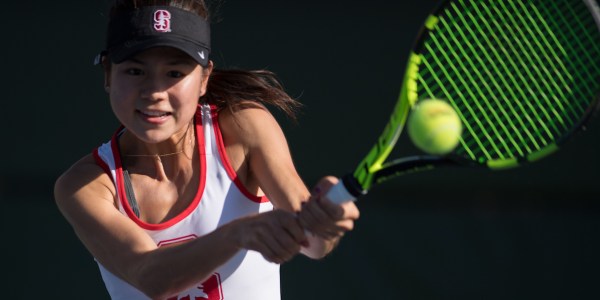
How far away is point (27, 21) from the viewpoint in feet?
13.7

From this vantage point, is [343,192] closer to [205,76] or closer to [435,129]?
[435,129]


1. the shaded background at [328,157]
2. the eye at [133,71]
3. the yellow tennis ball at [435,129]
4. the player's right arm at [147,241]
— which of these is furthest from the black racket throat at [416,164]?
the shaded background at [328,157]

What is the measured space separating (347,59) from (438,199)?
68cm

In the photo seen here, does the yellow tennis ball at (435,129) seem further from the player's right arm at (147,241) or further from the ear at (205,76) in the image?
the ear at (205,76)

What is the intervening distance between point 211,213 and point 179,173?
140mm

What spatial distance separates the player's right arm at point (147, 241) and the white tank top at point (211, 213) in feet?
0.25

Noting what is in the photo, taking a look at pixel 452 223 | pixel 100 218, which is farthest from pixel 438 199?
pixel 100 218

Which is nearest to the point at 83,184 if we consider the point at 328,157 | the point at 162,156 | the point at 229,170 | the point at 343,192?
the point at 162,156

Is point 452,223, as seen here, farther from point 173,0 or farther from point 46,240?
point 173,0

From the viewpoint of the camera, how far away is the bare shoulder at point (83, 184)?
2332 mm

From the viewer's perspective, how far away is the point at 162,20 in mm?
2234

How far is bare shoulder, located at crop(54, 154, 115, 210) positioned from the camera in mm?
2332

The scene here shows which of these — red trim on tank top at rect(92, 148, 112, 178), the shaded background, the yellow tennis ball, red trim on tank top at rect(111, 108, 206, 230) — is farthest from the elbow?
the shaded background

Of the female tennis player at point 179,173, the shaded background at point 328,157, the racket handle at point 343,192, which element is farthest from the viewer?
the shaded background at point 328,157
